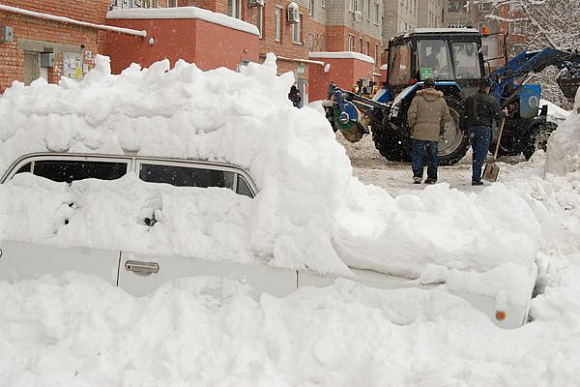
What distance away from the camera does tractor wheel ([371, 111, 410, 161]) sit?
1466 cm

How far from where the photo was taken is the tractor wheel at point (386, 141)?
14.7m

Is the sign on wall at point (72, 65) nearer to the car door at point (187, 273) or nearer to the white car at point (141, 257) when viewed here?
the white car at point (141, 257)

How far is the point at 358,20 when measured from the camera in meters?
38.5

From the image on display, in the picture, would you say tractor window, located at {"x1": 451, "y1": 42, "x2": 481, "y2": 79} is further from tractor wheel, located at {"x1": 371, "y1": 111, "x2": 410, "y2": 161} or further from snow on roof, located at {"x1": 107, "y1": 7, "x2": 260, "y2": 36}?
snow on roof, located at {"x1": 107, "y1": 7, "x2": 260, "y2": 36}

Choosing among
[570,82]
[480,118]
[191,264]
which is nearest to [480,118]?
[480,118]

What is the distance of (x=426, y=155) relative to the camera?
38.6 ft

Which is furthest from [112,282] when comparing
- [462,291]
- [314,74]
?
[314,74]

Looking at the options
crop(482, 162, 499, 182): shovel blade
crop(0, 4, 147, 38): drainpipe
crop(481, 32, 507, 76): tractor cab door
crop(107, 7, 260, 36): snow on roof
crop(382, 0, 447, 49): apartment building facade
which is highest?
crop(382, 0, 447, 49): apartment building facade

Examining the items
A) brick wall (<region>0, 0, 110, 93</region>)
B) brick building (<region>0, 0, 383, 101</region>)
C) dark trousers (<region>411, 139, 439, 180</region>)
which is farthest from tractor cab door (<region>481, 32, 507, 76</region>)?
brick wall (<region>0, 0, 110, 93</region>)

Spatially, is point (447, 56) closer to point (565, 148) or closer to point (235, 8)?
point (565, 148)

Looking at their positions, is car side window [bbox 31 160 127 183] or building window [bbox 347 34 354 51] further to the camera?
building window [bbox 347 34 354 51]

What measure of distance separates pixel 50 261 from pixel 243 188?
1248 millimetres

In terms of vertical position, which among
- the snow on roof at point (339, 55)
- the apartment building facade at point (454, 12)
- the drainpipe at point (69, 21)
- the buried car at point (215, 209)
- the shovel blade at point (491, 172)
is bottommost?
the shovel blade at point (491, 172)

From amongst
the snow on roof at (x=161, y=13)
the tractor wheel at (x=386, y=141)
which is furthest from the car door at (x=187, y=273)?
the snow on roof at (x=161, y=13)
